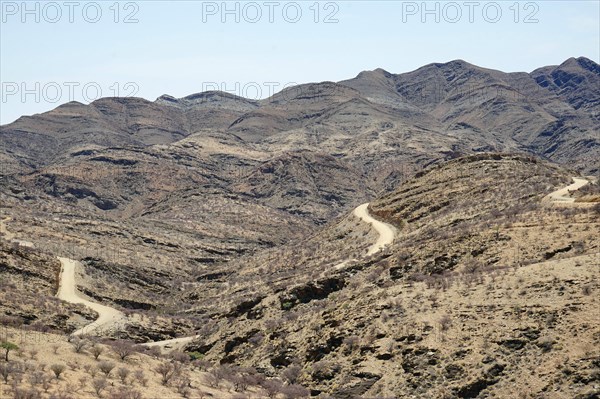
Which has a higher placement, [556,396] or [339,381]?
[556,396]

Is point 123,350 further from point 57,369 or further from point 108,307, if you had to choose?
point 108,307

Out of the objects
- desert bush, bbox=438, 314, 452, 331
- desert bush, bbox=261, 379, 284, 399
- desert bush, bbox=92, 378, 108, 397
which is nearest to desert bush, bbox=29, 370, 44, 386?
desert bush, bbox=92, 378, 108, 397

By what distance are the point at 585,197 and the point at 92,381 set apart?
1133 inches

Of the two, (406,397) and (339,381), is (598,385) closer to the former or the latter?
(406,397)

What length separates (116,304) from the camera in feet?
166

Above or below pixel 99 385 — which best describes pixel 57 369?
above

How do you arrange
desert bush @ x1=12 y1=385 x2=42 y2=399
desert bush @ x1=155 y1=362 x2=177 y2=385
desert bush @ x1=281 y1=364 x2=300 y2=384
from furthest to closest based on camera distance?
desert bush @ x1=281 y1=364 x2=300 y2=384 < desert bush @ x1=155 y1=362 x2=177 y2=385 < desert bush @ x1=12 y1=385 x2=42 y2=399

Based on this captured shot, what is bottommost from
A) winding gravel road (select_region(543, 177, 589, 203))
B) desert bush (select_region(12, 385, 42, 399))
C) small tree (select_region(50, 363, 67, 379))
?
small tree (select_region(50, 363, 67, 379))

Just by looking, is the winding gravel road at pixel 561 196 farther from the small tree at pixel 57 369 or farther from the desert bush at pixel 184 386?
the small tree at pixel 57 369

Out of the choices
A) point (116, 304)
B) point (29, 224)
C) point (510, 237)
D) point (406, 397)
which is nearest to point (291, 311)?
point (510, 237)

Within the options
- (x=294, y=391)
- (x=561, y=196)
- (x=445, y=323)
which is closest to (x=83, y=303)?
(x=294, y=391)

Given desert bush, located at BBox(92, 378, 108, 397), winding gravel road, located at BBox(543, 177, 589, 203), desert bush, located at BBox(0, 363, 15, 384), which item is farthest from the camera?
winding gravel road, located at BBox(543, 177, 589, 203)

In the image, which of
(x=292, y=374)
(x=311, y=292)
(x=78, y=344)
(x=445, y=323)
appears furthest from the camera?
(x=311, y=292)

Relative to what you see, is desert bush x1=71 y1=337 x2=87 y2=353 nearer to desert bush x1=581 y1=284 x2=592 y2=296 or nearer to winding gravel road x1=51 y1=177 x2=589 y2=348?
desert bush x1=581 y1=284 x2=592 y2=296
